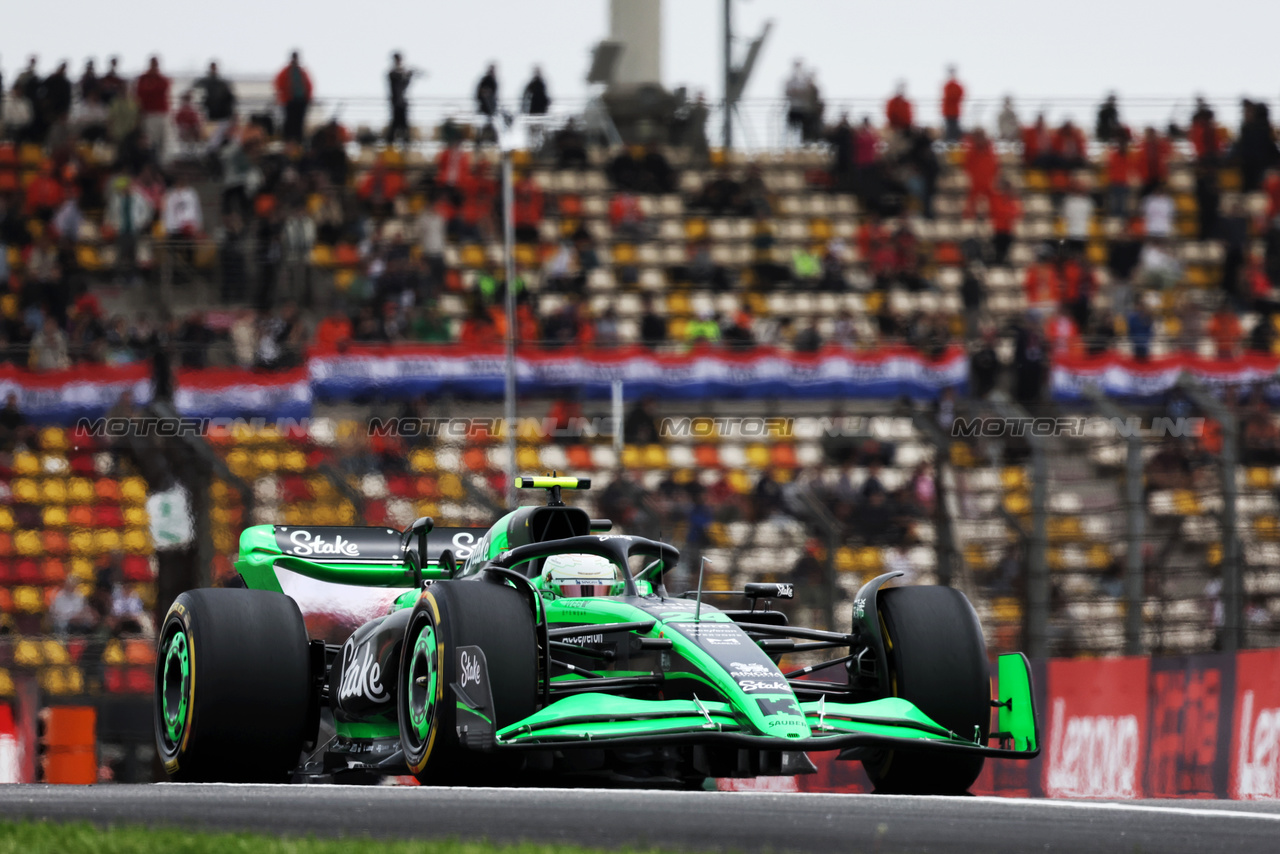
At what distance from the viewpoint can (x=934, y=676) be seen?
7734 millimetres

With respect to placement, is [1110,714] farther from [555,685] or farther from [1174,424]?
[555,685]

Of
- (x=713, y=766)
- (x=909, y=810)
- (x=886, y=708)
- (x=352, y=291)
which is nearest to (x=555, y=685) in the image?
(x=713, y=766)

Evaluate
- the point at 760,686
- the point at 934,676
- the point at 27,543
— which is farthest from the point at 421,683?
the point at 27,543

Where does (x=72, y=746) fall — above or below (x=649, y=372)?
below

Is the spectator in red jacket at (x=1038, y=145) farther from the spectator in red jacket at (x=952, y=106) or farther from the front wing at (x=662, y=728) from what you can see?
the front wing at (x=662, y=728)

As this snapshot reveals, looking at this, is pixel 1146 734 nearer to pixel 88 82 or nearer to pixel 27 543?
pixel 27 543

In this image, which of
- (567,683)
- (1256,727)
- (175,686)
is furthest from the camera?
(1256,727)

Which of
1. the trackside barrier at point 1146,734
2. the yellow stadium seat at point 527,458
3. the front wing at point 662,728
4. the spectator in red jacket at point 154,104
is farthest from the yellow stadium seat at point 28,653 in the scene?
the spectator in red jacket at point 154,104

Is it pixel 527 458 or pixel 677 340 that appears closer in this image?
pixel 527 458

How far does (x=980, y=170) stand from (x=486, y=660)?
16.6 metres

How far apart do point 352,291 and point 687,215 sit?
4360mm

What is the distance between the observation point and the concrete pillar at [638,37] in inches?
989

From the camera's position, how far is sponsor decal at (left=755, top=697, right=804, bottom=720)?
673 centimetres

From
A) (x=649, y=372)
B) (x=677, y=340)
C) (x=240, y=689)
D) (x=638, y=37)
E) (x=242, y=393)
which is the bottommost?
(x=240, y=689)
